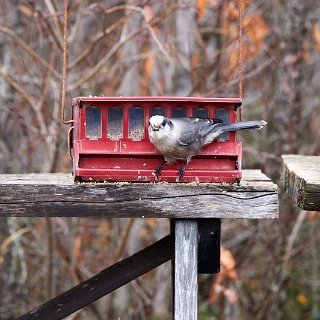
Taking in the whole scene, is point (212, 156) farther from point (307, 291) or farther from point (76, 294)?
point (307, 291)

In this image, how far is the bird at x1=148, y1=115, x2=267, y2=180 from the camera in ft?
7.68

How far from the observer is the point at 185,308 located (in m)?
2.38

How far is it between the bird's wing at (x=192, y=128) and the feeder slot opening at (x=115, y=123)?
0.80 feet

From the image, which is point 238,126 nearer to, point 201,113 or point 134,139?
point 201,113

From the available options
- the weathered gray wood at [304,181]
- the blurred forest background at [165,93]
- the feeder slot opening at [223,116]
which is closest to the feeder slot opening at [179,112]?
the feeder slot opening at [223,116]

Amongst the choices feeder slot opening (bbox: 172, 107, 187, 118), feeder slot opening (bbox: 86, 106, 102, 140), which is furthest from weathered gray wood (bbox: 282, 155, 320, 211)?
feeder slot opening (bbox: 86, 106, 102, 140)

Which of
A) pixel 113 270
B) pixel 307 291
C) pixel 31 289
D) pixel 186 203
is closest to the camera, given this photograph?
pixel 186 203

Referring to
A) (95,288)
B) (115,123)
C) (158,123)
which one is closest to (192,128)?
(158,123)

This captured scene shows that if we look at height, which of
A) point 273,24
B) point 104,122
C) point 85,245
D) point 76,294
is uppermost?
point 273,24

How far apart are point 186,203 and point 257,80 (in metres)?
3.82

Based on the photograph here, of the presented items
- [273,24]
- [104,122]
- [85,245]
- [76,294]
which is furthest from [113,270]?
[273,24]

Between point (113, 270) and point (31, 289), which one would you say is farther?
point (31, 289)

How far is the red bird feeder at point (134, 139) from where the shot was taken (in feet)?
8.07

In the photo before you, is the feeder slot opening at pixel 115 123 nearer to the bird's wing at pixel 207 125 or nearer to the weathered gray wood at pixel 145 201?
the weathered gray wood at pixel 145 201
